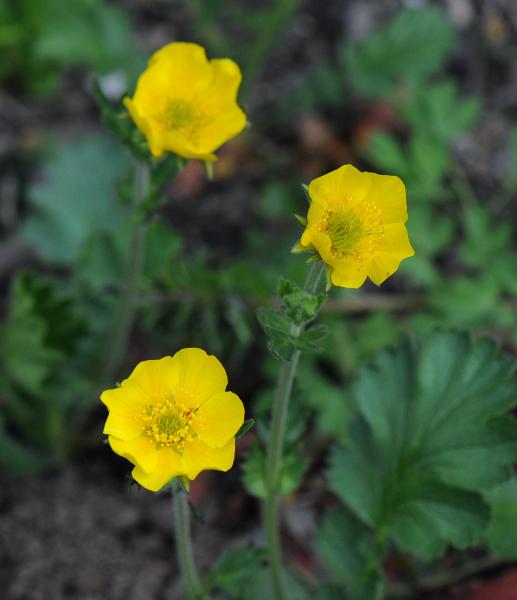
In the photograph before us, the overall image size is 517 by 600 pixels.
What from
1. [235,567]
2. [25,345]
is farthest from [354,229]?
[25,345]

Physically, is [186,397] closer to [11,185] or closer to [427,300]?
[427,300]

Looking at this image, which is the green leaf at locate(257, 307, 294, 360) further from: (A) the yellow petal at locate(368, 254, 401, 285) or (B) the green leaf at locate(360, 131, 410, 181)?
(B) the green leaf at locate(360, 131, 410, 181)

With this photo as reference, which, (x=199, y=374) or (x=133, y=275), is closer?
(x=199, y=374)

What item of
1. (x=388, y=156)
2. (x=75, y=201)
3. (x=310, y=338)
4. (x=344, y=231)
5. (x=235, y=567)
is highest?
(x=344, y=231)

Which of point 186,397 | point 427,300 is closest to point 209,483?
point 427,300

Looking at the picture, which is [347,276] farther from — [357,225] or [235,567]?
[235,567]

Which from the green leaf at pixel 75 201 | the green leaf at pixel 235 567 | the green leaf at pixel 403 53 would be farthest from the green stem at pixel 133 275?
the green leaf at pixel 403 53

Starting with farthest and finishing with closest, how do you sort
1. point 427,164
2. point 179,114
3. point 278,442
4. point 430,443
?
point 427,164 → point 430,443 → point 179,114 → point 278,442

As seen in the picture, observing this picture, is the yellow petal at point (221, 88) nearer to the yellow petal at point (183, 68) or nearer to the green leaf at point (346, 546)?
the yellow petal at point (183, 68)
